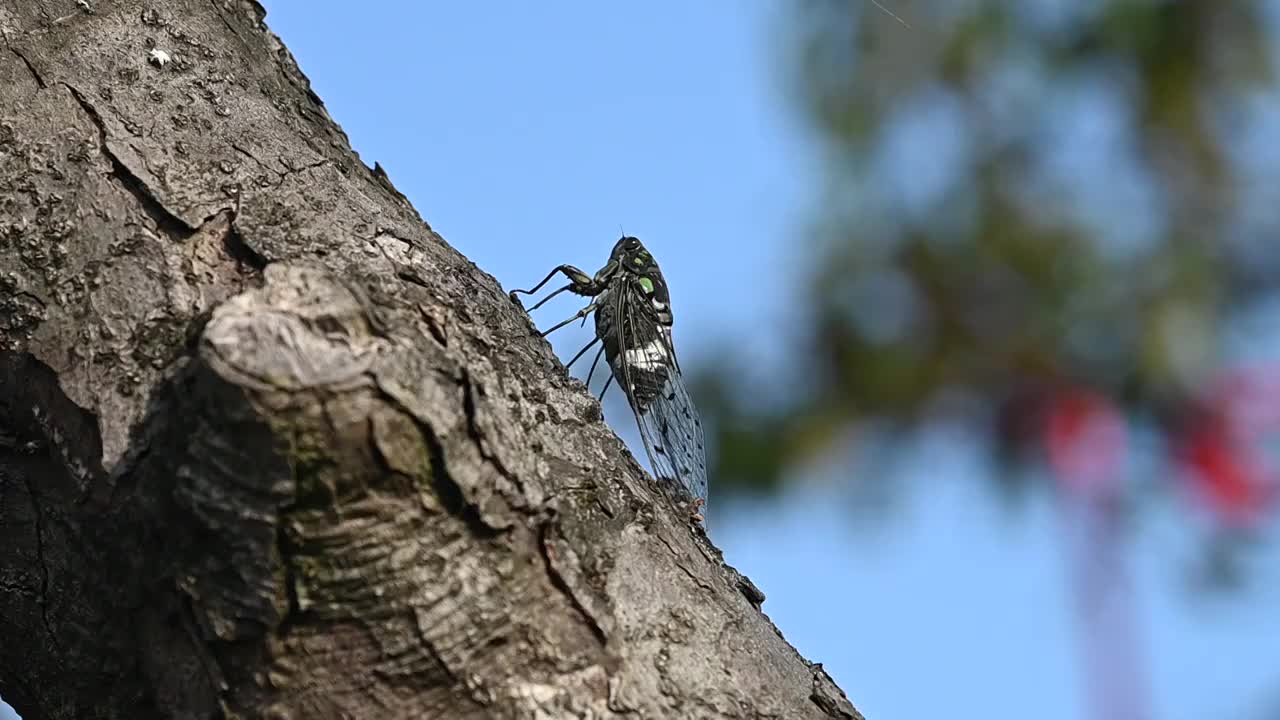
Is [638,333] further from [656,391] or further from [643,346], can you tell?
[656,391]

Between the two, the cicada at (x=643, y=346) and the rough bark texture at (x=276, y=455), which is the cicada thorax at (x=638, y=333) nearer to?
the cicada at (x=643, y=346)

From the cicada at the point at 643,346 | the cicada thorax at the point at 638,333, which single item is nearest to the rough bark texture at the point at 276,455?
the cicada at the point at 643,346

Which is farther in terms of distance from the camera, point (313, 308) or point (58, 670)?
point (58, 670)

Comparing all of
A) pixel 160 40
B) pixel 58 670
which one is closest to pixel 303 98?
pixel 160 40

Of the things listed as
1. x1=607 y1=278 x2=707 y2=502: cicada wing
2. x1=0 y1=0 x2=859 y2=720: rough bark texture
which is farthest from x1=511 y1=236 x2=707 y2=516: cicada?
x1=0 y1=0 x2=859 y2=720: rough bark texture

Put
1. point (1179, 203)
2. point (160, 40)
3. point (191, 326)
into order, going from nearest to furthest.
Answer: point (191, 326) → point (160, 40) → point (1179, 203)

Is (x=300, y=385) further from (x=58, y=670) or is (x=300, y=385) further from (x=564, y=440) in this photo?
(x=58, y=670)

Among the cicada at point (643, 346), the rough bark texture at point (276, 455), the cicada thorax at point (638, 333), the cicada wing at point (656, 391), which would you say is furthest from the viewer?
the cicada thorax at point (638, 333)

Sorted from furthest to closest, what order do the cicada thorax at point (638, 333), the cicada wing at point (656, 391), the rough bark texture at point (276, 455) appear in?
1. the cicada thorax at point (638, 333)
2. the cicada wing at point (656, 391)
3. the rough bark texture at point (276, 455)
